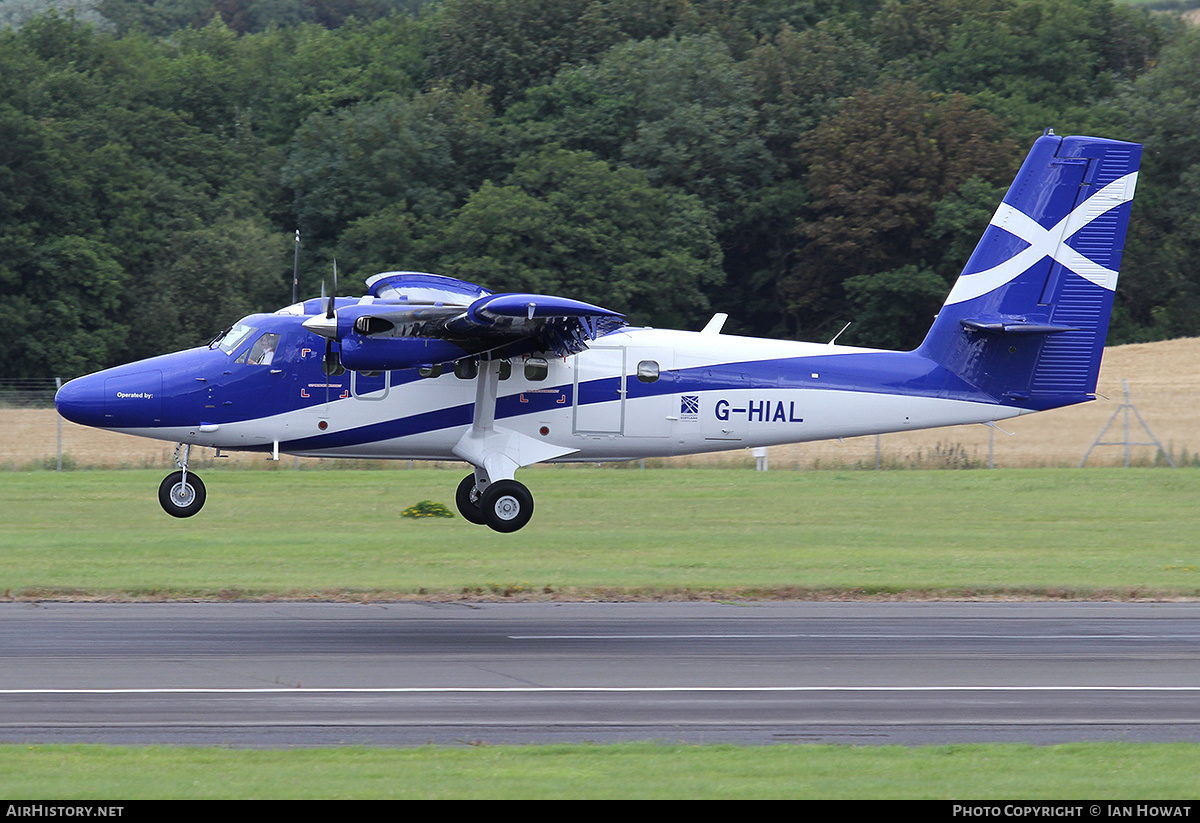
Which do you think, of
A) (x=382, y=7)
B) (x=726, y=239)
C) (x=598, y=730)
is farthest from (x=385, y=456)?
(x=382, y=7)

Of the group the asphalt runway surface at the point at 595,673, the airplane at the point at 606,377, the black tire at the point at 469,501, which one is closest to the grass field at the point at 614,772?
the asphalt runway surface at the point at 595,673

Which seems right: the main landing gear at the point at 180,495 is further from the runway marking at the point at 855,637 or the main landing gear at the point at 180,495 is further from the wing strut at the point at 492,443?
the runway marking at the point at 855,637

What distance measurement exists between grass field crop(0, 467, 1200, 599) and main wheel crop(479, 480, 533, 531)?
1.89m

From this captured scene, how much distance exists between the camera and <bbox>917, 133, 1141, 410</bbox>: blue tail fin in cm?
2320

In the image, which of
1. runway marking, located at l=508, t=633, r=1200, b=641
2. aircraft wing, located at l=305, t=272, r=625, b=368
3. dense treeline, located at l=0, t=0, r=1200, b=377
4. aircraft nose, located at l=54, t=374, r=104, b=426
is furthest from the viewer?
dense treeline, located at l=0, t=0, r=1200, b=377

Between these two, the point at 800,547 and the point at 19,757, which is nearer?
the point at 19,757

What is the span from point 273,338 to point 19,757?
10618 millimetres

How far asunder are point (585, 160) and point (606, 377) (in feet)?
117

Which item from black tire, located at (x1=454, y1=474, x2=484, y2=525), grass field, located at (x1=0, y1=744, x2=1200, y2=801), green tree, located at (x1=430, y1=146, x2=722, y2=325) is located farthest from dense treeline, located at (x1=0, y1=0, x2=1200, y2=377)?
grass field, located at (x1=0, y1=744, x2=1200, y2=801)

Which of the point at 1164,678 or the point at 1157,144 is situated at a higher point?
the point at 1157,144

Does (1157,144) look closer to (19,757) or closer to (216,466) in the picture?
(216,466)

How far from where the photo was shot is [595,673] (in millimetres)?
16734

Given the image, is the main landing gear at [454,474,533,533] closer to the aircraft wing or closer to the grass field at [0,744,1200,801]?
the aircraft wing

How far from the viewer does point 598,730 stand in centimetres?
1384
